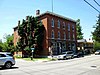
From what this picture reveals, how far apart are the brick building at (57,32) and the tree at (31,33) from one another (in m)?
1.39

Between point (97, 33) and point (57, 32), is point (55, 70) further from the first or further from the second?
point (97, 33)

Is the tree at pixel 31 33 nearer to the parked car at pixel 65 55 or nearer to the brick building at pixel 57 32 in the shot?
the brick building at pixel 57 32

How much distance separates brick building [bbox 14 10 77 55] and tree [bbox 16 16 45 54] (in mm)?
1390

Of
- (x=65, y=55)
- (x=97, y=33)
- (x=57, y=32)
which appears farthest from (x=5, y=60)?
(x=97, y=33)

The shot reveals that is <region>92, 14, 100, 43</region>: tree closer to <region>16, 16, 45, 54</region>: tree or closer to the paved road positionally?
<region>16, 16, 45, 54</region>: tree

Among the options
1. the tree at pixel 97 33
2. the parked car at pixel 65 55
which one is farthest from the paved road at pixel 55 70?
the tree at pixel 97 33

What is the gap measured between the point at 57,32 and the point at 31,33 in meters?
6.92

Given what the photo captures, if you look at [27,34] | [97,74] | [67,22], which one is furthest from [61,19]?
[97,74]

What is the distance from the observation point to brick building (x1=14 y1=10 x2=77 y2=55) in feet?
144

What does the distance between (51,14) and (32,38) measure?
7.50 m

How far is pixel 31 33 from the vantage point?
45.0 metres

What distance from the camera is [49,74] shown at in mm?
14961

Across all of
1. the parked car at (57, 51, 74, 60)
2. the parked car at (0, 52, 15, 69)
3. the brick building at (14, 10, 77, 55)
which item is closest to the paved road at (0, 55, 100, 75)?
the parked car at (0, 52, 15, 69)

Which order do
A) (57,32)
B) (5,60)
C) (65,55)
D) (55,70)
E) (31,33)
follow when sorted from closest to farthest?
(55,70)
(5,60)
(65,55)
(31,33)
(57,32)
